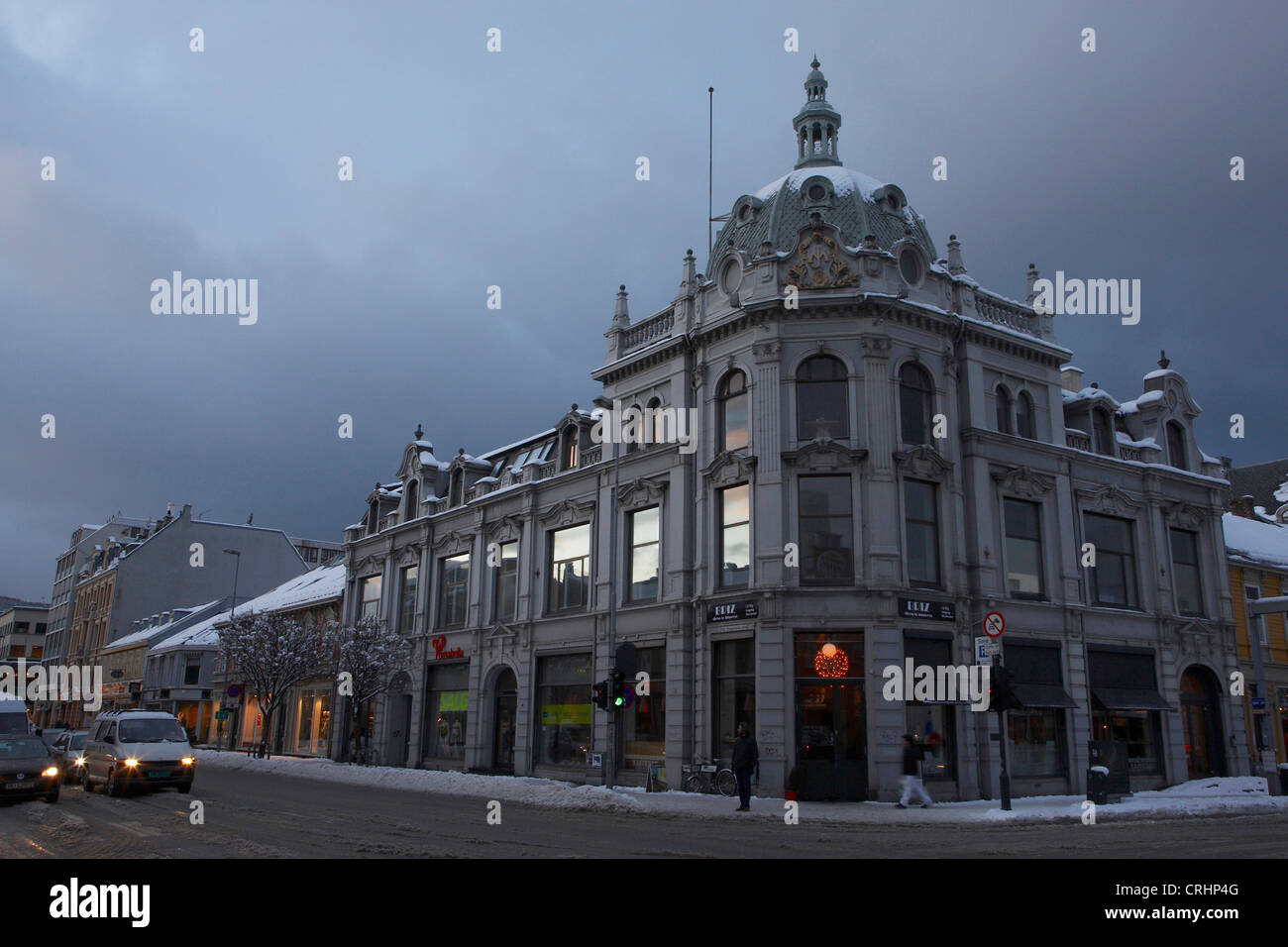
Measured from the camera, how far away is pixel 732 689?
27.2 m

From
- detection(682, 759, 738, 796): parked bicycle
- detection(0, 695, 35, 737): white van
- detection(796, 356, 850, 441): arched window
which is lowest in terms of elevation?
detection(682, 759, 738, 796): parked bicycle

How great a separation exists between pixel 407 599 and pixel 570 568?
42.3 ft

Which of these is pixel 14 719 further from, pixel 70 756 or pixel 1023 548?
pixel 1023 548

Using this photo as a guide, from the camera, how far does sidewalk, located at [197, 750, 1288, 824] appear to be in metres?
20.7

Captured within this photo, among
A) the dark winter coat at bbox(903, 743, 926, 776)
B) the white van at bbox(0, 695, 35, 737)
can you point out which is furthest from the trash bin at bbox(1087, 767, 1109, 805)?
the white van at bbox(0, 695, 35, 737)

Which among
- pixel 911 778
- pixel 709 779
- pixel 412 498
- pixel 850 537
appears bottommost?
pixel 709 779

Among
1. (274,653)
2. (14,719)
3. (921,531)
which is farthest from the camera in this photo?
(274,653)

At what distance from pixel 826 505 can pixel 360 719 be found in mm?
27229

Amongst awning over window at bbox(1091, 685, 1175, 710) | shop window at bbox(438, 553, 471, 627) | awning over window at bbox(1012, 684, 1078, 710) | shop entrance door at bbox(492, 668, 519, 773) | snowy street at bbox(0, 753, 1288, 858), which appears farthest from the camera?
shop window at bbox(438, 553, 471, 627)

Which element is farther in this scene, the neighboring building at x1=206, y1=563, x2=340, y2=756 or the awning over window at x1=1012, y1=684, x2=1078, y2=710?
the neighboring building at x1=206, y1=563, x2=340, y2=756

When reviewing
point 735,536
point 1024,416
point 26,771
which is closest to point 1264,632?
point 1024,416

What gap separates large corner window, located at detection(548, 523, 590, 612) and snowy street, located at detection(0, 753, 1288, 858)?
8.55 metres

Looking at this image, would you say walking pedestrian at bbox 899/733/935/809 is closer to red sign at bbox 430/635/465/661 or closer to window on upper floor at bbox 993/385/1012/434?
window on upper floor at bbox 993/385/1012/434

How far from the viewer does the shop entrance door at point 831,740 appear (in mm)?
24578
